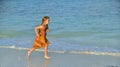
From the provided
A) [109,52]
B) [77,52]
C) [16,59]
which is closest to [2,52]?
[16,59]

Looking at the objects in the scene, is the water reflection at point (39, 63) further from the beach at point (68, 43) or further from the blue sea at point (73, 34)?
the blue sea at point (73, 34)

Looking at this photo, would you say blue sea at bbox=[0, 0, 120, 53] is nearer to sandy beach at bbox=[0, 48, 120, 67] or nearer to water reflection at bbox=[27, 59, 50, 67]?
sandy beach at bbox=[0, 48, 120, 67]

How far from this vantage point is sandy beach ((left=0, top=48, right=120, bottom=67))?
32.4 feet

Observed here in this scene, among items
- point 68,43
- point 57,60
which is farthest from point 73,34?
point 57,60

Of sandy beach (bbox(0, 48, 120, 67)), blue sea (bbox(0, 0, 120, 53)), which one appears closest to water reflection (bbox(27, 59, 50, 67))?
sandy beach (bbox(0, 48, 120, 67))

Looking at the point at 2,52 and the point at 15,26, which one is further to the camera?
the point at 15,26

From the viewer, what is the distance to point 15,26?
18.8m

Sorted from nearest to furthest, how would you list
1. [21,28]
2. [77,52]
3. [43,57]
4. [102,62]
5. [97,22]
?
1. [102,62]
2. [43,57]
3. [77,52]
4. [21,28]
5. [97,22]

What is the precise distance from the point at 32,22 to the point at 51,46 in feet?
25.3

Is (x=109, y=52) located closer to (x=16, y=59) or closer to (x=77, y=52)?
(x=77, y=52)

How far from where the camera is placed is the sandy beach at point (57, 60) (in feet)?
32.4

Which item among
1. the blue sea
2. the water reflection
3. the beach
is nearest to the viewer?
the water reflection

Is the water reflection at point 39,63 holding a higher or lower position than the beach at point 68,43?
higher

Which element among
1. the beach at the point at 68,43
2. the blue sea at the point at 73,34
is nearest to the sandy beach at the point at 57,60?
the beach at the point at 68,43
